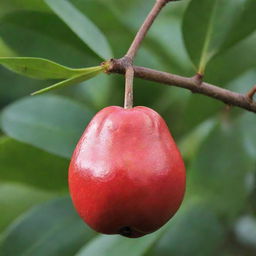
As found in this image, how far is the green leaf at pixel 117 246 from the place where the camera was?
1705 millimetres

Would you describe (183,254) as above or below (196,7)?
below

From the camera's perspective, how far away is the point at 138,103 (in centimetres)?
222

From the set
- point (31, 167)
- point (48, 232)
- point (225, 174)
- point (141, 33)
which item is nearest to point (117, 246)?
point (48, 232)

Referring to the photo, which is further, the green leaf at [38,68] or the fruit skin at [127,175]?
the green leaf at [38,68]

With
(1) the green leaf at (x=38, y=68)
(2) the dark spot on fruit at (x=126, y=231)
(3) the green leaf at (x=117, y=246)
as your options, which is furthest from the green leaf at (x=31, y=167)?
(2) the dark spot on fruit at (x=126, y=231)

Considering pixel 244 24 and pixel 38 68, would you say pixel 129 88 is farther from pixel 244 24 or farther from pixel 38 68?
pixel 244 24

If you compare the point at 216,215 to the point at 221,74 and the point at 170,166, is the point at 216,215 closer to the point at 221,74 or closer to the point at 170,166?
the point at 221,74

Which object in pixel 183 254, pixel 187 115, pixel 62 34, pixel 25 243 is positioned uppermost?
pixel 62 34

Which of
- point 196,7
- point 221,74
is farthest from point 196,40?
point 221,74

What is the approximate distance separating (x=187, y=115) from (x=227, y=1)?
42cm

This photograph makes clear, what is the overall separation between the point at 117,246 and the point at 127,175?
0.60 m

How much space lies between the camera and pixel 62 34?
1.93m

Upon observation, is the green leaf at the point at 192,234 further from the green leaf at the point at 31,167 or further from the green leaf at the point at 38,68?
the green leaf at the point at 38,68

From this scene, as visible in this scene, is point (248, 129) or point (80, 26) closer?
point (80, 26)
